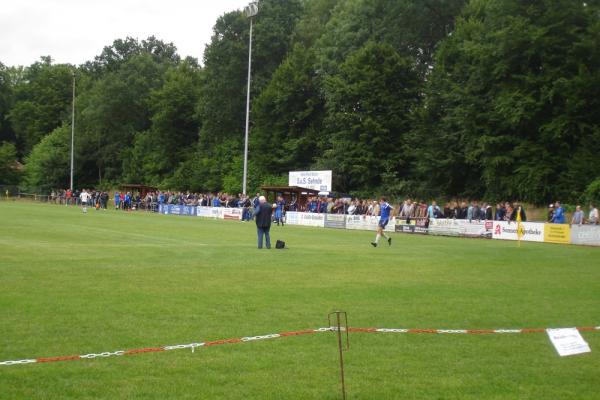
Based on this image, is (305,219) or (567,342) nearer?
(567,342)

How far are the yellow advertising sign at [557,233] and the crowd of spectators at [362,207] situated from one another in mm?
1060

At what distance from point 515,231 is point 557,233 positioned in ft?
7.11

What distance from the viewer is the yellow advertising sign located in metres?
30.3

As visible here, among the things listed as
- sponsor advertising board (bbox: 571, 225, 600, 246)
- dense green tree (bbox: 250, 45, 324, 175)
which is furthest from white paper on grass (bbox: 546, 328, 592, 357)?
dense green tree (bbox: 250, 45, 324, 175)

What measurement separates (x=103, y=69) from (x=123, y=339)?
4319 inches

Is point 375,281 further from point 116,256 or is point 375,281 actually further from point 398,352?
point 116,256

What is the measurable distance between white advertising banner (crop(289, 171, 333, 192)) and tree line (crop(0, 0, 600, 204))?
8017 mm

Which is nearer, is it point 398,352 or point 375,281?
point 398,352

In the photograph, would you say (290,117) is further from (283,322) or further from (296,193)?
(283,322)

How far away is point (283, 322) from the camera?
9.73 meters

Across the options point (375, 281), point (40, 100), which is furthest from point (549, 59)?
point (40, 100)

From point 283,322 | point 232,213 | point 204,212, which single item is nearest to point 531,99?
point 232,213

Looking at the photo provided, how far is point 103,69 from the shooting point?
111m

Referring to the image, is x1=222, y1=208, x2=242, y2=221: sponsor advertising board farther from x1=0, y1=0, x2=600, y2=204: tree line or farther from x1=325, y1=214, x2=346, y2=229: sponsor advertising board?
x1=0, y1=0, x2=600, y2=204: tree line
